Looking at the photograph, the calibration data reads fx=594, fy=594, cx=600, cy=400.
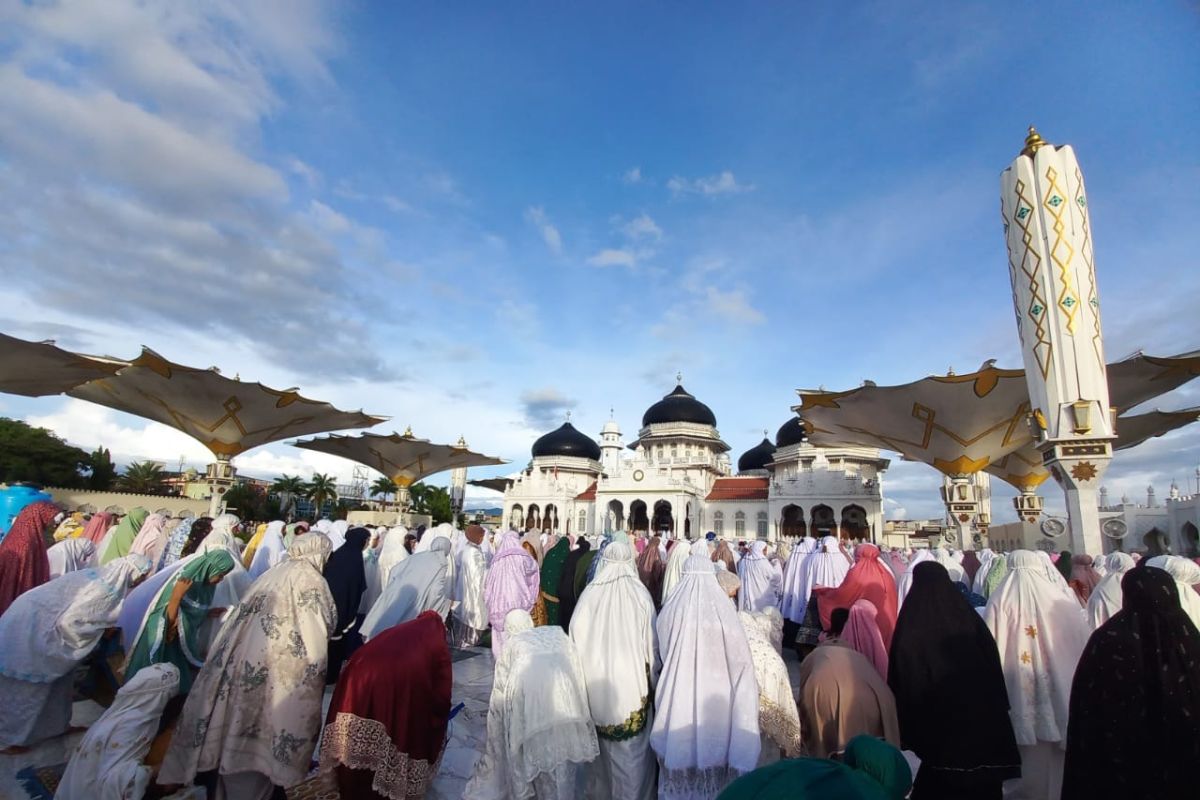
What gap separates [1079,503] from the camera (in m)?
11.3

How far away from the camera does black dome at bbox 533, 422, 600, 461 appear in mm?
39000

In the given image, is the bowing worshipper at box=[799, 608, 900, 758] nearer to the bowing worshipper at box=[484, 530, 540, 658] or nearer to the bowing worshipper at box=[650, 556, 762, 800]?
the bowing worshipper at box=[650, 556, 762, 800]

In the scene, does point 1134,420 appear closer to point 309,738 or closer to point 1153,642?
point 1153,642

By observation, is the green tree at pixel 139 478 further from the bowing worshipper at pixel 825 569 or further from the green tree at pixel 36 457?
the bowing worshipper at pixel 825 569

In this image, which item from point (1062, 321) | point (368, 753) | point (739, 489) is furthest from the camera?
point (739, 489)

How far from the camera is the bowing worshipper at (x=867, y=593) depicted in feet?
16.5

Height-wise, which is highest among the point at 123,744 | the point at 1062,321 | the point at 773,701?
the point at 1062,321

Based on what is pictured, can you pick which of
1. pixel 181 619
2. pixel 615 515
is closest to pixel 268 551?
pixel 181 619

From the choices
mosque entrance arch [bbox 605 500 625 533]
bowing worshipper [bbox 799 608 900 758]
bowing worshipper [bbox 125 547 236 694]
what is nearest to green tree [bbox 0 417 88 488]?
mosque entrance arch [bbox 605 500 625 533]

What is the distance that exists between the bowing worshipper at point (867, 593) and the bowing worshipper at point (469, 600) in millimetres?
4537

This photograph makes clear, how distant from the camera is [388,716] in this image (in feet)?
9.59

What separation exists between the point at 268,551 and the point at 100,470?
3468cm

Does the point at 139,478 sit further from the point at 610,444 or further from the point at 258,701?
the point at 258,701

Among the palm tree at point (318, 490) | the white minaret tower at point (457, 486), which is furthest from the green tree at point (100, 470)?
the white minaret tower at point (457, 486)
